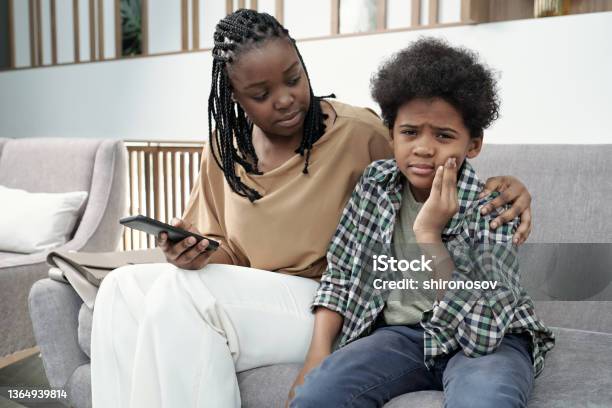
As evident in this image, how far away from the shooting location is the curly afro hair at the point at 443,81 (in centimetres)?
108

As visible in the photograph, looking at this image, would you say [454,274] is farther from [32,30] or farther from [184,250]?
[32,30]

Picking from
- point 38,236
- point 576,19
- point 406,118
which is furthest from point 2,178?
point 576,19

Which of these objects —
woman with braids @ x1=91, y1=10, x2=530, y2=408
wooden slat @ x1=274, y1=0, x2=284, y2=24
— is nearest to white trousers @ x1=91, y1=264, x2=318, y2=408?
woman with braids @ x1=91, y1=10, x2=530, y2=408

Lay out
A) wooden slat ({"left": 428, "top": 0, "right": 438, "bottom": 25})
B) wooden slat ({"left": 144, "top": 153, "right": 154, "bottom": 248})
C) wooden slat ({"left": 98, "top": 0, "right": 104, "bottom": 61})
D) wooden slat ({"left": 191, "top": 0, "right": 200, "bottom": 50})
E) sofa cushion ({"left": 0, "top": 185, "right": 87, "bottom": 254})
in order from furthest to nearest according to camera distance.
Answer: wooden slat ({"left": 98, "top": 0, "right": 104, "bottom": 61}) < wooden slat ({"left": 144, "top": 153, "right": 154, "bottom": 248}) < wooden slat ({"left": 191, "top": 0, "right": 200, "bottom": 50}) < sofa cushion ({"left": 0, "top": 185, "right": 87, "bottom": 254}) < wooden slat ({"left": 428, "top": 0, "right": 438, "bottom": 25})

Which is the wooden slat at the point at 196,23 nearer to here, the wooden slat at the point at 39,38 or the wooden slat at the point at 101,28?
the wooden slat at the point at 101,28

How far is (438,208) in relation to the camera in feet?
3.27

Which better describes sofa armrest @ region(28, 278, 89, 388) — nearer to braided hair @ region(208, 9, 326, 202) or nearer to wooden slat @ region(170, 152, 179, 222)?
braided hair @ region(208, 9, 326, 202)

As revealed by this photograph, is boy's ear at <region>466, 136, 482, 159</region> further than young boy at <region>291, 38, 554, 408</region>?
Yes

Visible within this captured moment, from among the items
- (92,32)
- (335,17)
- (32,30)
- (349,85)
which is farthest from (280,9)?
(32,30)

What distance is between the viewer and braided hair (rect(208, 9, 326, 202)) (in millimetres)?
1222

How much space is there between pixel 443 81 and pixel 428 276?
34 centimetres

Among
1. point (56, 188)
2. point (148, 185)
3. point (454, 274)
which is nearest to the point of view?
point (454, 274)

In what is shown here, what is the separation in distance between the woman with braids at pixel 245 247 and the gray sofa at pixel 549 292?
0.10 m

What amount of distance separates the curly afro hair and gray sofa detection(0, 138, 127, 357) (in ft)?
4.58
